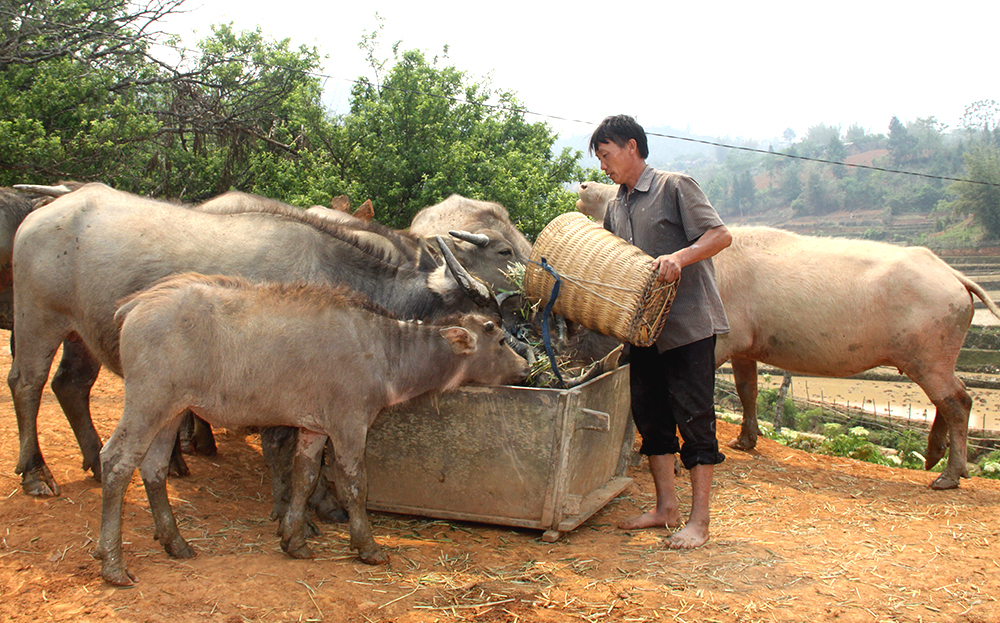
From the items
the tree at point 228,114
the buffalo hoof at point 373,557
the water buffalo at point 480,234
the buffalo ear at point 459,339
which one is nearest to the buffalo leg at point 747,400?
the water buffalo at point 480,234

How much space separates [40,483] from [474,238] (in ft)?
12.0

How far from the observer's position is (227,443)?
682cm

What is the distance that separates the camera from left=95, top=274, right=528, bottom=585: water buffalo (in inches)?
154

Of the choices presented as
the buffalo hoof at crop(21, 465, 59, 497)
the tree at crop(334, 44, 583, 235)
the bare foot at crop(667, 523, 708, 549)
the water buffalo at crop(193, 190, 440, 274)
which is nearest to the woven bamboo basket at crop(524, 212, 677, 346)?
the water buffalo at crop(193, 190, 440, 274)

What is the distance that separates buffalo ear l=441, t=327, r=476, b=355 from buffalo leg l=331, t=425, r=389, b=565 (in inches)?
31.7

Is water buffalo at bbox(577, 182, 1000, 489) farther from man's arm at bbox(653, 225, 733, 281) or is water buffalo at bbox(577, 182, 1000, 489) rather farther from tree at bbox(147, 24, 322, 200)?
tree at bbox(147, 24, 322, 200)

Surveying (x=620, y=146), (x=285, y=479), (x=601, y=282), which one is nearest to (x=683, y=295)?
(x=601, y=282)

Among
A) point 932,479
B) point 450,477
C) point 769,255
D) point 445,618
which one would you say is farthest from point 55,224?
point 932,479

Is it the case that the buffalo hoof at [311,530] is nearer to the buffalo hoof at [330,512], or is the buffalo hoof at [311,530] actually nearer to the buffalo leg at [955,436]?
the buffalo hoof at [330,512]

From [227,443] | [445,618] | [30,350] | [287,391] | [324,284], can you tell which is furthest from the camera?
[227,443]

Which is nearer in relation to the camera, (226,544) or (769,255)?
(226,544)

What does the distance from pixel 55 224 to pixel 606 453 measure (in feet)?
13.3

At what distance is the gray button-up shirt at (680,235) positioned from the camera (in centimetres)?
456

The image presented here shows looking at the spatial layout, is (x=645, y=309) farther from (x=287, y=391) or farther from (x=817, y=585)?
(x=287, y=391)
